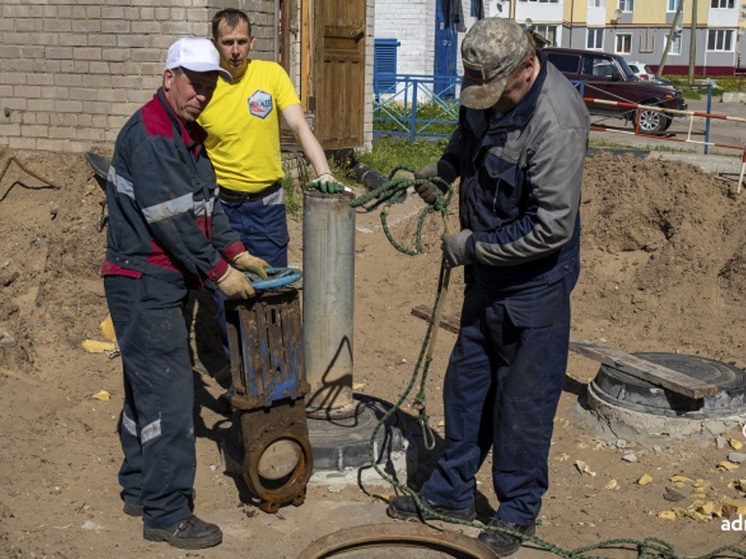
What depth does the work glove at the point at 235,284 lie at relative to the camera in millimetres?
4230

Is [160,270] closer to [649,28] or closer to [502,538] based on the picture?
[502,538]

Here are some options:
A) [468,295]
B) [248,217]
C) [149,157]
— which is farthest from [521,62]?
[248,217]

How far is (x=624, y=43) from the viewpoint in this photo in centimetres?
5747

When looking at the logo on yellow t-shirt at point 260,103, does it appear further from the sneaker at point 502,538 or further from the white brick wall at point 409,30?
the white brick wall at point 409,30

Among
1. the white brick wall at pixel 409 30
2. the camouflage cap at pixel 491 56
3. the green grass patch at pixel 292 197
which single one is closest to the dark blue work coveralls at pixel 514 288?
the camouflage cap at pixel 491 56

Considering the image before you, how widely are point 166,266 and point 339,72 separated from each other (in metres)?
8.25

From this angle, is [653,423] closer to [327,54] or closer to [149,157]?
[149,157]

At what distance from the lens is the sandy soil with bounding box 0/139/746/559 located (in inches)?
186

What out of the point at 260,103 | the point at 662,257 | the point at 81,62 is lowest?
the point at 662,257

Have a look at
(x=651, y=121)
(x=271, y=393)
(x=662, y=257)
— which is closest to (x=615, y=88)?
Answer: (x=651, y=121)

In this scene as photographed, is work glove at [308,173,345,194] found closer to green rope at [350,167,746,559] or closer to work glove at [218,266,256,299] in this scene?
green rope at [350,167,746,559]

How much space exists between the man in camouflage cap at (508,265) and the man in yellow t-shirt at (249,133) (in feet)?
3.63

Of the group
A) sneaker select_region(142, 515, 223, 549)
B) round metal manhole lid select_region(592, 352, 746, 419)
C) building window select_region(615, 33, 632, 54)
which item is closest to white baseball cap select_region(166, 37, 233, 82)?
sneaker select_region(142, 515, 223, 549)

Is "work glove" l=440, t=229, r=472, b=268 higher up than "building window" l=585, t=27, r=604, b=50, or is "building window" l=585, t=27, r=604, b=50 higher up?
"building window" l=585, t=27, r=604, b=50
